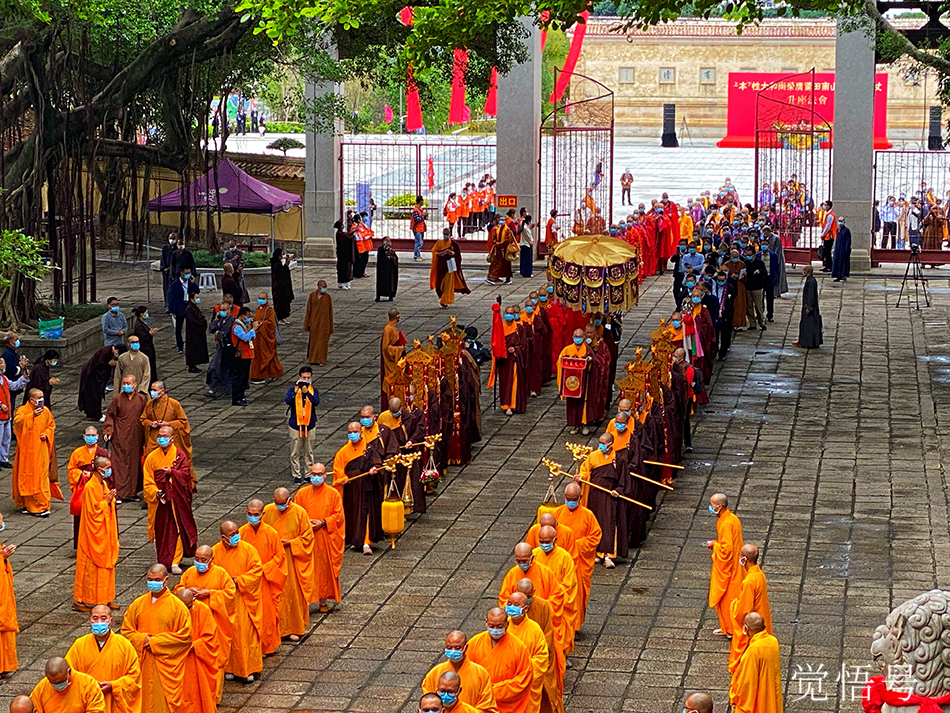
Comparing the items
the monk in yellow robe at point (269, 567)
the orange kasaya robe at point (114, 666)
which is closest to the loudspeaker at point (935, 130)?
the monk in yellow robe at point (269, 567)

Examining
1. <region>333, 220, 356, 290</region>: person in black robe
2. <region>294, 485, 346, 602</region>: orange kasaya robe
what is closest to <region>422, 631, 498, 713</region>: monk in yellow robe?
<region>294, 485, 346, 602</region>: orange kasaya robe

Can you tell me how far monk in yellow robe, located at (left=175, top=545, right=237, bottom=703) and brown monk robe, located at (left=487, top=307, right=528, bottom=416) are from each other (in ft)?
27.3

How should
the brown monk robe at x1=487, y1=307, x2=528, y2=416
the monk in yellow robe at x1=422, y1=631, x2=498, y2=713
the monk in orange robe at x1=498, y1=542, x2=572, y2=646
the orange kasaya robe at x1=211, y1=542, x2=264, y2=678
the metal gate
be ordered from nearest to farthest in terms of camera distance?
the monk in yellow robe at x1=422, y1=631, x2=498, y2=713 → the monk in orange robe at x1=498, y1=542, x2=572, y2=646 → the orange kasaya robe at x1=211, y1=542, x2=264, y2=678 → the brown monk robe at x1=487, y1=307, x2=528, y2=416 → the metal gate

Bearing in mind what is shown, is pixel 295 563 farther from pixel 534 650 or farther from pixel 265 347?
pixel 265 347

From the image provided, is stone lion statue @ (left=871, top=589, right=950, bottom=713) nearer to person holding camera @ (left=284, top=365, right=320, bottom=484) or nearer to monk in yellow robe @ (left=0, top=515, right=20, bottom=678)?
monk in yellow robe @ (left=0, top=515, right=20, bottom=678)

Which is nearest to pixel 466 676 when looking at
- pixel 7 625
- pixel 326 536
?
pixel 326 536

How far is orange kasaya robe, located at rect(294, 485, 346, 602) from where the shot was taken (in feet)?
42.0

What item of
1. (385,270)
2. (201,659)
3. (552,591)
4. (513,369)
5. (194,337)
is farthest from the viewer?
(385,270)

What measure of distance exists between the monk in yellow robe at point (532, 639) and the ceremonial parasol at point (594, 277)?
418 inches

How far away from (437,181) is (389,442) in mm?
32873

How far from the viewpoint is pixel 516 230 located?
30.0 meters

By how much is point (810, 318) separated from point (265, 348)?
828 centimetres

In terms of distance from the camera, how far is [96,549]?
42.5 ft

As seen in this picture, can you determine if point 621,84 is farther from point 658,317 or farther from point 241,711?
point 241,711
